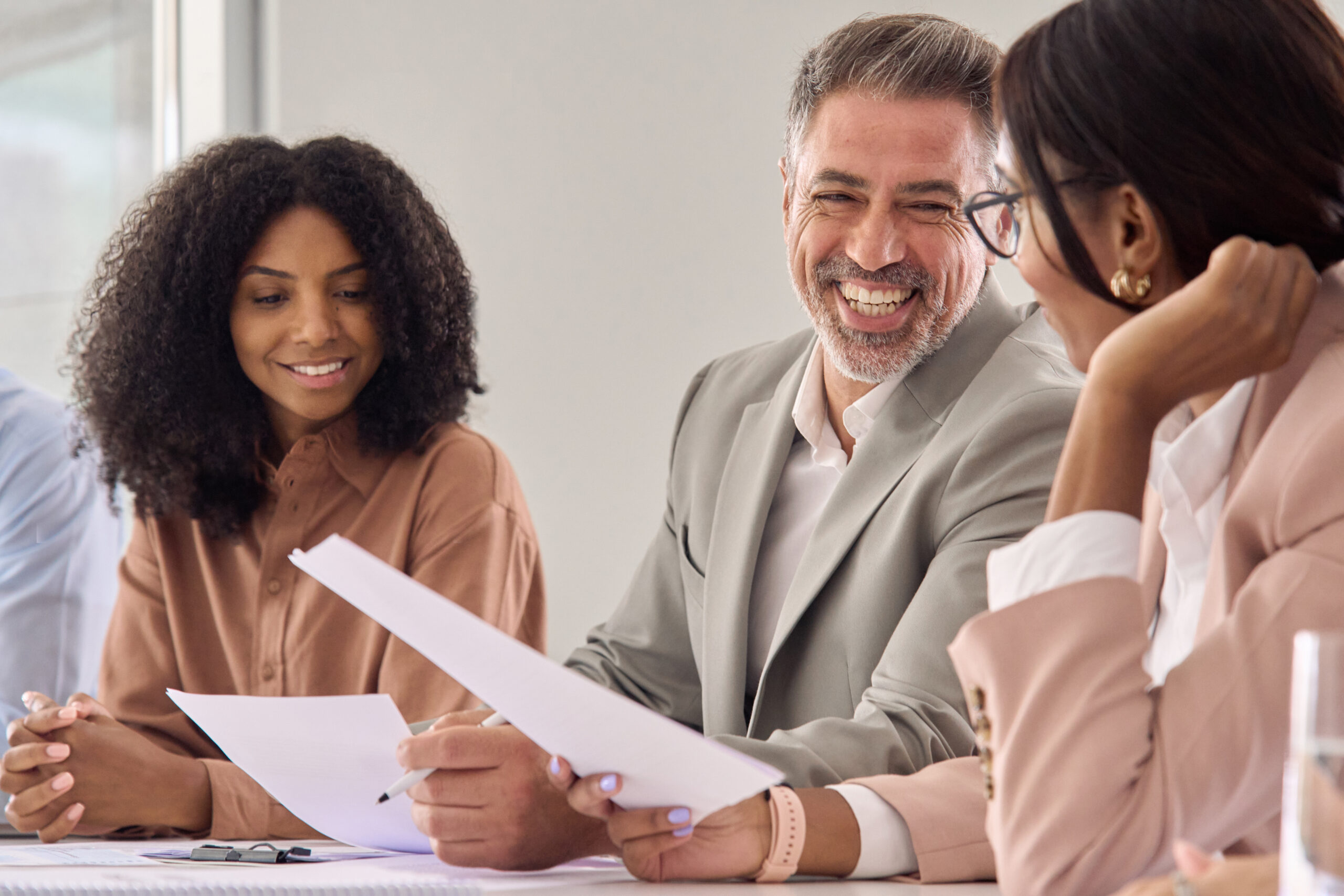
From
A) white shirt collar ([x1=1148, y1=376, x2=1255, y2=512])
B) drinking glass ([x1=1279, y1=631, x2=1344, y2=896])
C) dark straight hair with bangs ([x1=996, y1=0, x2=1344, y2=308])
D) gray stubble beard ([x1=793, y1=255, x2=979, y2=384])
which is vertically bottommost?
drinking glass ([x1=1279, y1=631, x2=1344, y2=896])

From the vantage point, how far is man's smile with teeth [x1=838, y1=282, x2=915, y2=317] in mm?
1680

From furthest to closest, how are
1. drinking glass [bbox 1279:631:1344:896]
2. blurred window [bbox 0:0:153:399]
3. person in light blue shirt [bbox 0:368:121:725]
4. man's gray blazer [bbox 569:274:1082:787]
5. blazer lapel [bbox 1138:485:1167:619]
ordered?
blurred window [bbox 0:0:153:399] < person in light blue shirt [bbox 0:368:121:725] < man's gray blazer [bbox 569:274:1082:787] < blazer lapel [bbox 1138:485:1167:619] < drinking glass [bbox 1279:631:1344:896]

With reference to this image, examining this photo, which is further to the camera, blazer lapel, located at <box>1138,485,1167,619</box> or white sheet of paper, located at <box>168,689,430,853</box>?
white sheet of paper, located at <box>168,689,430,853</box>

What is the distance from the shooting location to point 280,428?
2.11 meters

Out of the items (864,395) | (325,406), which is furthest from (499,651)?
(325,406)

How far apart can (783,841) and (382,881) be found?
0.31 meters

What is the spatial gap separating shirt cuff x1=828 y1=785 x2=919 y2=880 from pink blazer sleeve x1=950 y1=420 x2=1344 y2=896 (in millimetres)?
255

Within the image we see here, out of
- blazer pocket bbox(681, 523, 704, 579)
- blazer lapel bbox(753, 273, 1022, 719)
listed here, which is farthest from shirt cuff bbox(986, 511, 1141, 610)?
blazer pocket bbox(681, 523, 704, 579)

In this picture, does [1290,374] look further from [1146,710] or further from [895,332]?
[895,332]

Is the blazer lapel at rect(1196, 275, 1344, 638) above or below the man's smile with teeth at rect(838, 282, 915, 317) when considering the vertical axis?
below

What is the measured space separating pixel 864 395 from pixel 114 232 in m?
1.28

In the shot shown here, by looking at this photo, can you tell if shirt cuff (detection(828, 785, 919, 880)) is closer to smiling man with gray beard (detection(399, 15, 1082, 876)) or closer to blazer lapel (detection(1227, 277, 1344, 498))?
smiling man with gray beard (detection(399, 15, 1082, 876))

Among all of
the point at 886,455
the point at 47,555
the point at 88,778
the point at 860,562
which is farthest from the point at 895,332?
the point at 47,555

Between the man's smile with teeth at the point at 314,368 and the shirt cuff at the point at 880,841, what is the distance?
1190mm
